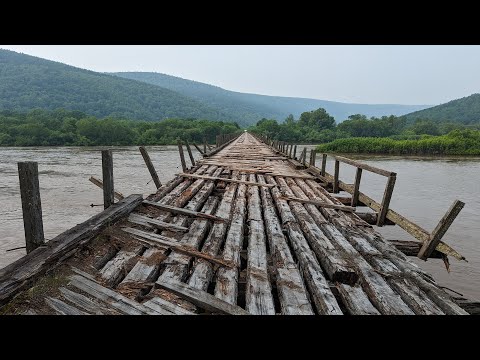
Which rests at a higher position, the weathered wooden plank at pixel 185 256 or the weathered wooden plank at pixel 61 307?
the weathered wooden plank at pixel 61 307

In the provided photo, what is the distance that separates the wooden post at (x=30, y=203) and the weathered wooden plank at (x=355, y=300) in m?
2.99

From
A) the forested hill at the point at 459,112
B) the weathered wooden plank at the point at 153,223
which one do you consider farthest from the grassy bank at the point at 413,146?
the forested hill at the point at 459,112

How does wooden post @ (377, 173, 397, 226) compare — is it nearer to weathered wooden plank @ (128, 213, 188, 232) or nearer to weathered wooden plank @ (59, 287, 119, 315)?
weathered wooden plank @ (128, 213, 188, 232)

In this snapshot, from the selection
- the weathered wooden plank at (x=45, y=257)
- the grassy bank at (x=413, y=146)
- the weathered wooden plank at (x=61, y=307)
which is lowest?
the grassy bank at (x=413, y=146)

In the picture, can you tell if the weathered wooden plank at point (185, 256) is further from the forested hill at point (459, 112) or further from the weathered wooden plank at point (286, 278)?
the forested hill at point (459, 112)

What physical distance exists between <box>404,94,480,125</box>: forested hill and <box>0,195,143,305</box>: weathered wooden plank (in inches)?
6050

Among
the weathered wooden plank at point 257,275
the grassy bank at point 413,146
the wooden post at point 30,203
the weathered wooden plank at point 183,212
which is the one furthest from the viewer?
the grassy bank at point 413,146

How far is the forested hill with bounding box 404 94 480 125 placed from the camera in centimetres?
13175

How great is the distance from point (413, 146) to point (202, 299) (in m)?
48.3

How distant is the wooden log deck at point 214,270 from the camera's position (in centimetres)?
262
